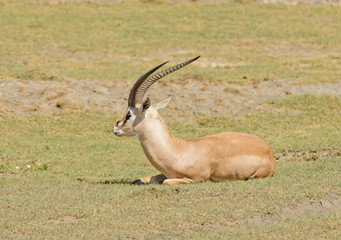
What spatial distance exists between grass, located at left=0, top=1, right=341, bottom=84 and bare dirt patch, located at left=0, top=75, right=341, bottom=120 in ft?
3.18

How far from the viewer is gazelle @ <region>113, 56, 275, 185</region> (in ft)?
33.4

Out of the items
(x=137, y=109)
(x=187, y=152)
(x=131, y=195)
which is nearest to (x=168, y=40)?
(x=137, y=109)

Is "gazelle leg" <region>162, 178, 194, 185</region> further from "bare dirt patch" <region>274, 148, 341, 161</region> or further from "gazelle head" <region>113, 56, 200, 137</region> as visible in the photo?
"bare dirt patch" <region>274, 148, 341, 161</region>

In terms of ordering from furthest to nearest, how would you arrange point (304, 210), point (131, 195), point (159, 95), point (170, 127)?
point (159, 95) < point (170, 127) < point (131, 195) < point (304, 210)

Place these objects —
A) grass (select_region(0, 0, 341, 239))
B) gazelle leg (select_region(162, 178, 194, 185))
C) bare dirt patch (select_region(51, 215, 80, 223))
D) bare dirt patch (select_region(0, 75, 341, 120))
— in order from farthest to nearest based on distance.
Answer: bare dirt patch (select_region(0, 75, 341, 120))
gazelle leg (select_region(162, 178, 194, 185))
bare dirt patch (select_region(51, 215, 80, 223))
grass (select_region(0, 0, 341, 239))

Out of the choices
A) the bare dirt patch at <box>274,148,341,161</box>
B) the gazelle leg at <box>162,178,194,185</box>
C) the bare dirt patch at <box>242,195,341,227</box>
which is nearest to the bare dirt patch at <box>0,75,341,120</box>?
the bare dirt patch at <box>274,148,341,161</box>

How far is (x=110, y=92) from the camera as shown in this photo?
66.5 ft

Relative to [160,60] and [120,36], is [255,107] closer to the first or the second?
[160,60]

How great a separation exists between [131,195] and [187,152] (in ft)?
4.23

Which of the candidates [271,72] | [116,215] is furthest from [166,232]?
[271,72]

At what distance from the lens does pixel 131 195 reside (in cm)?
938

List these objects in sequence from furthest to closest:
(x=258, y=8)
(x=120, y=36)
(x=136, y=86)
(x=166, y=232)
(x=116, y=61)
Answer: (x=258, y=8)
(x=120, y=36)
(x=116, y=61)
(x=136, y=86)
(x=166, y=232)

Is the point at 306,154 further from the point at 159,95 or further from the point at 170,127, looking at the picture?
the point at 159,95

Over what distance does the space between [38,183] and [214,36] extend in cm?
2195
